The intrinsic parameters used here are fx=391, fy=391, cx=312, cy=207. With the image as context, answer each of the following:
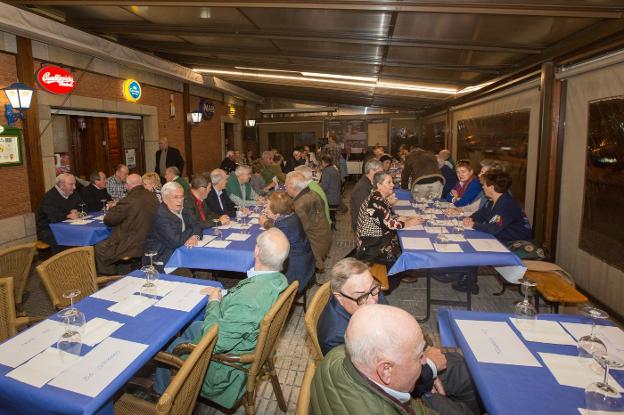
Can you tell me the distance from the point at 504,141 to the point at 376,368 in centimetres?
752

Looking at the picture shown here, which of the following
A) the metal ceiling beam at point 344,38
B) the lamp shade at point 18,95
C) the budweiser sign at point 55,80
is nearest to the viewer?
the metal ceiling beam at point 344,38

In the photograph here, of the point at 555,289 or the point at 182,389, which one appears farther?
the point at 555,289

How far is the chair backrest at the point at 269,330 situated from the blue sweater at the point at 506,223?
2755mm

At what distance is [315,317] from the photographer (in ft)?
8.10

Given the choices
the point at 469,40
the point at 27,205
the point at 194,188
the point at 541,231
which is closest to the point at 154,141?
the point at 27,205

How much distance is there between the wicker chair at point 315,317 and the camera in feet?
7.28

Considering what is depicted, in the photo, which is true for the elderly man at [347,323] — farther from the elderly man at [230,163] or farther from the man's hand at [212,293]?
the elderly man at [230,163]

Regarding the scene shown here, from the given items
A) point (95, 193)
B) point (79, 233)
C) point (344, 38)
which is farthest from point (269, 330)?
point (95, 193)

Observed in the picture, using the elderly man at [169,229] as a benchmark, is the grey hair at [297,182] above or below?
above

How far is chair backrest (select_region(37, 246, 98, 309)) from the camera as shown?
3.05 meters

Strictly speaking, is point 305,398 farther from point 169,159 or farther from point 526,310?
point 169,159

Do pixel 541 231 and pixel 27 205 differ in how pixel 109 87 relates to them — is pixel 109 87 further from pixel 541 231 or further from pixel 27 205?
pixel 541 231

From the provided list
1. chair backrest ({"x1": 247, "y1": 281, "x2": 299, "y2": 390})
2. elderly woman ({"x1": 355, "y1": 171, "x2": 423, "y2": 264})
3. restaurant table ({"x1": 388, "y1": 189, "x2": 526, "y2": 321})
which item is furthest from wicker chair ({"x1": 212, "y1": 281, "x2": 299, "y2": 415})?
elderly woman ({"x1": 355, "y1": 171, "x2": 423, "y2": 264})

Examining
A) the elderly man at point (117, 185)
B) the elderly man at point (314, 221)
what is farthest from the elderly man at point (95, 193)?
the elderly man at point (314, 221)
